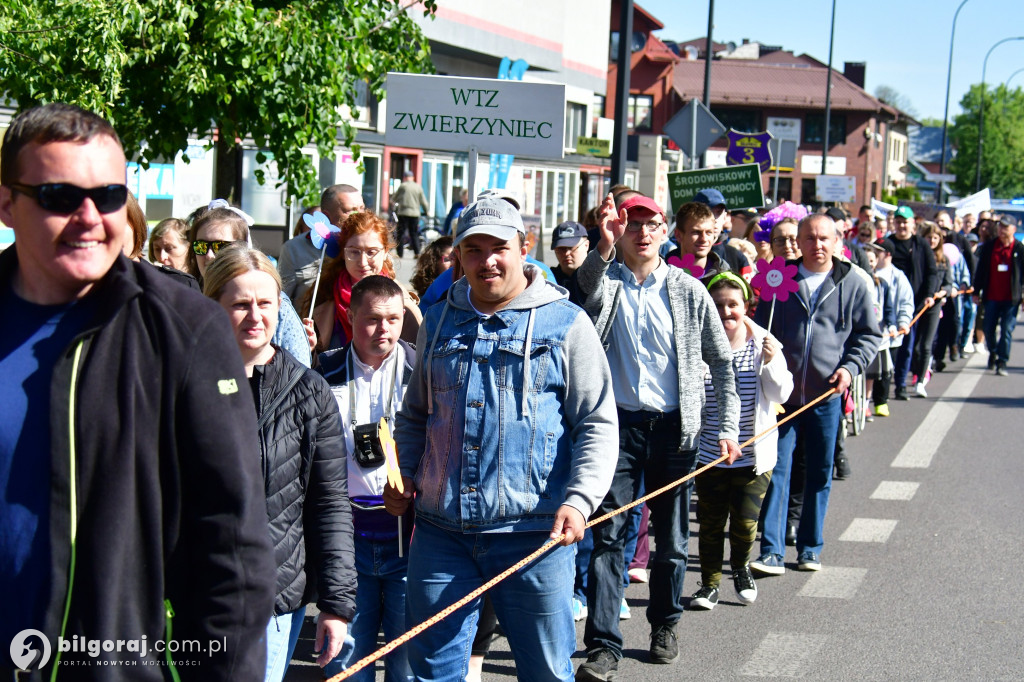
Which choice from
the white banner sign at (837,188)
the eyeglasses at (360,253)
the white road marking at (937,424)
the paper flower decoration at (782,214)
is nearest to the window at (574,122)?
the white banner sign at (837,188)

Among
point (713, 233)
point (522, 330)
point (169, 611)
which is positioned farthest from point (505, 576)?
point (713, 233)

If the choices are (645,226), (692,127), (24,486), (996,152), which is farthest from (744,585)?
(996,152)

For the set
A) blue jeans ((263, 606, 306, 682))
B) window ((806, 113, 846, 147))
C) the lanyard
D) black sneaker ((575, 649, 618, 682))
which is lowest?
black sneaker ((575, 649, 618, 682))

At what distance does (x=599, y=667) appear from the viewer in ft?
16.7

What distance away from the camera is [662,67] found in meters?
66.8

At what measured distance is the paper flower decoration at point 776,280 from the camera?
22.9 ft

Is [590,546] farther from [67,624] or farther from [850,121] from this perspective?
[850,121]

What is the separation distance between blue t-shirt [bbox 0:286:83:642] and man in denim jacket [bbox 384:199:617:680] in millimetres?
1859

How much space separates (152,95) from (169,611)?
8009 mm

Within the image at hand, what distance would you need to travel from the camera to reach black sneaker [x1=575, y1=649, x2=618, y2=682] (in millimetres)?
5074

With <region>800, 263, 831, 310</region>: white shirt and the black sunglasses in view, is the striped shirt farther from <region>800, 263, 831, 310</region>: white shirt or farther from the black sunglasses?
the black sunglasses

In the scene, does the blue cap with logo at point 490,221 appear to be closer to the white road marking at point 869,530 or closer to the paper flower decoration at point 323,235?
the paper flower decoration at point 323,235

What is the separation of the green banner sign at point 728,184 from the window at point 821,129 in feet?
212

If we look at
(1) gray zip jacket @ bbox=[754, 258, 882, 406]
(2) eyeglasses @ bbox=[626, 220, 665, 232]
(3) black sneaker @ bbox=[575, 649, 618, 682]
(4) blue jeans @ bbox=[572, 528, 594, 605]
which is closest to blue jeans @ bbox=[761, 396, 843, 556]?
(1) gray zip jacket @ bbox=[754, 258, 882, 406]
